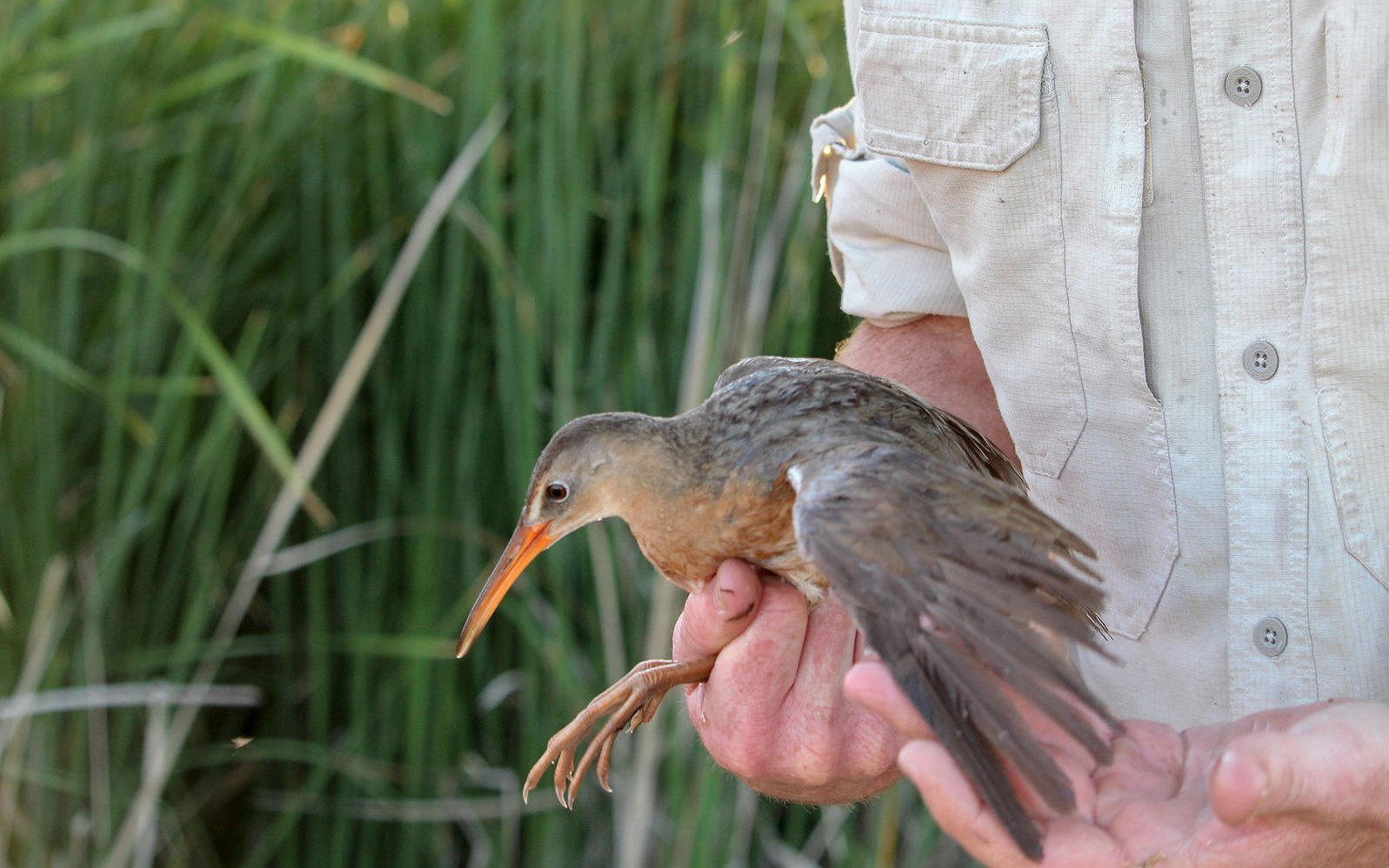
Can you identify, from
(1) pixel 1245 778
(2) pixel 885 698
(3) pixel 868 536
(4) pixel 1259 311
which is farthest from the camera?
(4) pixel 1259 311

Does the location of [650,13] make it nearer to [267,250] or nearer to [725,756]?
[267,250]

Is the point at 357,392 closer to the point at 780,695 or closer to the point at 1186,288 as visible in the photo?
the point at 780,695

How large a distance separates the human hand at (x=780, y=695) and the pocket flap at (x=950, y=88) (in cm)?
63

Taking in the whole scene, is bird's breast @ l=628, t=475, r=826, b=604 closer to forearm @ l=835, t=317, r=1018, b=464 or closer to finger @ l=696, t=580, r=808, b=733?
finger @ l=696, t=580, r=808, b=733

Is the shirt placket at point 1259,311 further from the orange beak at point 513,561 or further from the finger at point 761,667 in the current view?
the orange beak at point 513,561

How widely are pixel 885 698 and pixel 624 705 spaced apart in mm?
762

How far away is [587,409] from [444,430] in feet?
1.01

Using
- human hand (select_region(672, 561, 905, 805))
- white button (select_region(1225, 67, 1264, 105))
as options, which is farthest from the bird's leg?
white button (select_region(1225, 67, 1264, 105))

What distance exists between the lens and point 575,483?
6.63 ft

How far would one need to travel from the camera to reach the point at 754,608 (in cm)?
185

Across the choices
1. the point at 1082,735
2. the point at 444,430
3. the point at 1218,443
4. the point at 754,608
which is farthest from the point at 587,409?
the point at 1082,735

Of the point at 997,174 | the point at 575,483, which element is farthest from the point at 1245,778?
the point at 575,483

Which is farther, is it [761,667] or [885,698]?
[761,667]

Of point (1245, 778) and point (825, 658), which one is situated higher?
point (1245, 778)
